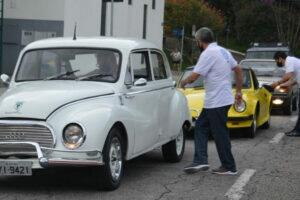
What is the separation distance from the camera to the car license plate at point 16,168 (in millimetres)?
7059

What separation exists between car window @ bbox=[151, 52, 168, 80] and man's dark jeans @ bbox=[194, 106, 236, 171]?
3.17ft

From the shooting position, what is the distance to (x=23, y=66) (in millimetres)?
8555

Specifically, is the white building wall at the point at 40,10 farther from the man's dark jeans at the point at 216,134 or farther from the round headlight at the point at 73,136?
the round headlight at the point at 73,136

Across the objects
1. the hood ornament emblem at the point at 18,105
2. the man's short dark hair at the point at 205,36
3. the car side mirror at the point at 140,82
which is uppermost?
the man's short dark hair at the point at 205,36

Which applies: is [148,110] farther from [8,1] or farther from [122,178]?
[8,1]

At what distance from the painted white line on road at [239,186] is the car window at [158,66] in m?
1.76

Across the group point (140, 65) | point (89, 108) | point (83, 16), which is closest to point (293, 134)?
point (140, 65)

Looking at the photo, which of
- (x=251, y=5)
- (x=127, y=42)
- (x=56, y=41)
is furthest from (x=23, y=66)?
(x=251, y=5)

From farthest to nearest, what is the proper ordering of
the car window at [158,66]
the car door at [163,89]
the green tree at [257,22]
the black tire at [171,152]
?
the green tree at [257,22], the black tire at [171,152], the car window at [158,66], the car door at [163,89]

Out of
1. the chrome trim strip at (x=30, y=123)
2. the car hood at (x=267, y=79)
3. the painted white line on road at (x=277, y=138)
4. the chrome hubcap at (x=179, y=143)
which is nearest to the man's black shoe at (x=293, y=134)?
the painted white line on road at (x=277, y=138)

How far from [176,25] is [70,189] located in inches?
1877

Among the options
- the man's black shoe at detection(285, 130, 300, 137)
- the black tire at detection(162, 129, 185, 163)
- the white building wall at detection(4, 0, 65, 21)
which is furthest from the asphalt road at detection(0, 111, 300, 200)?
the white building wall at detection(4, 0, 65, 21)

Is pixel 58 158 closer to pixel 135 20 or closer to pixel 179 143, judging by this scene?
pixel 179 143

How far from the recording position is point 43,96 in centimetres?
735
